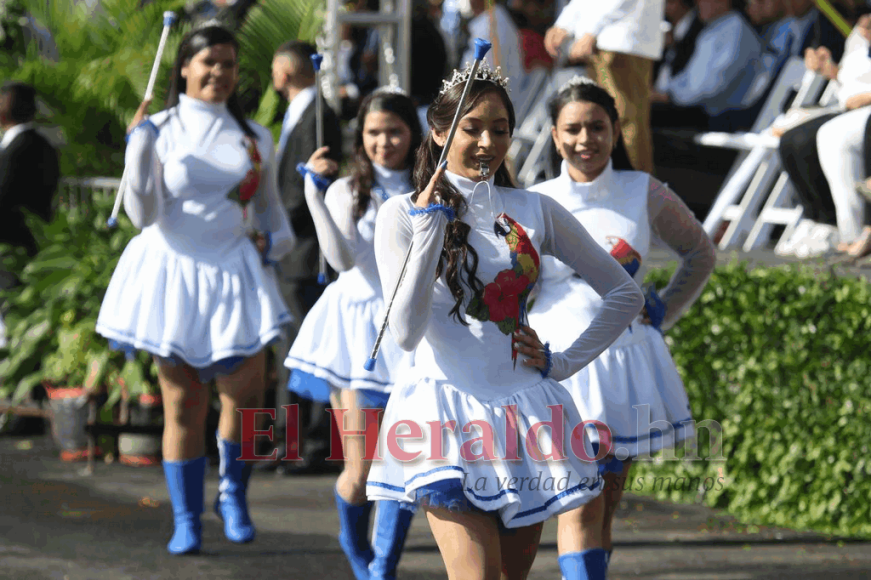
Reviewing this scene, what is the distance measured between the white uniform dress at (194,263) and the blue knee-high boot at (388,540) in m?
1.16

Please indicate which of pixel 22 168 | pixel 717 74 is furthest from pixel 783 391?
pixel 22 168

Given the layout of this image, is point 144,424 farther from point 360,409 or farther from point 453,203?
point 453,203

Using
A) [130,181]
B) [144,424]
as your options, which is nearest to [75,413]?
[144,424]

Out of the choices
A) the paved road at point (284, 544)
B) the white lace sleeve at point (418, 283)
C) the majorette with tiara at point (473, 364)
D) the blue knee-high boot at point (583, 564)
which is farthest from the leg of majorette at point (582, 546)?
the paved road at point (284, 544)

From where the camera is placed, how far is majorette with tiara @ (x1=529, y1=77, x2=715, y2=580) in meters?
4.25

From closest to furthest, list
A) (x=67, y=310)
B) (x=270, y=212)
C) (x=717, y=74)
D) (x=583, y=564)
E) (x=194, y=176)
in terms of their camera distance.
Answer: (x=583, y=564)
(x=194, y=176)
(x=270, y=212)
(x=67, y=310)
(x=717, y=74)

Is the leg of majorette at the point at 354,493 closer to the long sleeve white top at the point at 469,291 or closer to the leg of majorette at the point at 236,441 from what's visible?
the leg of majorette at the point at 236,441

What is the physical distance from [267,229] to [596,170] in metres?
2.07

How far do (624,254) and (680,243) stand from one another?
40 centimetres

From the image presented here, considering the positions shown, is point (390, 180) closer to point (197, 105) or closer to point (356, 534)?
point (197, 105)

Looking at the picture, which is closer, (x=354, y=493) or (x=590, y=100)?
(x=590, y=100)

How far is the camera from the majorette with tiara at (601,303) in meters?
4.25

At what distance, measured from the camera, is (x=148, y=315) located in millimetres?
5617

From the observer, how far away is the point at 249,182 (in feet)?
19.0
